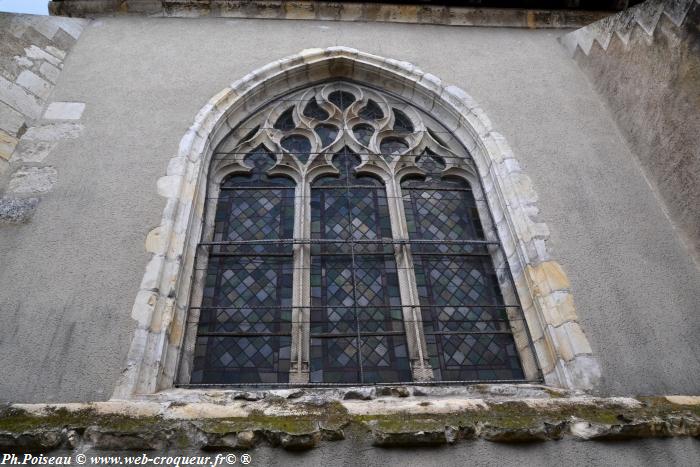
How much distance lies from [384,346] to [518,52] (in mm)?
3446

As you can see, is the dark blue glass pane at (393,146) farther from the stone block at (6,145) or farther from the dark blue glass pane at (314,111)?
the stone block at (6,145)

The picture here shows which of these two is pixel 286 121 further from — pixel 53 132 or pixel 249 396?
pixel 249 396

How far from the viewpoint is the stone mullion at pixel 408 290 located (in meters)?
3.46

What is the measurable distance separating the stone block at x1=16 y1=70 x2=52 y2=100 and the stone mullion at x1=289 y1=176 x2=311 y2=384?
2238 millimetres

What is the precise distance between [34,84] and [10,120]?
0.51m

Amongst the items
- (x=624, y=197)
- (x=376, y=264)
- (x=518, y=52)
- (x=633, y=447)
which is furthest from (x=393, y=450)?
(x=518, y=52)

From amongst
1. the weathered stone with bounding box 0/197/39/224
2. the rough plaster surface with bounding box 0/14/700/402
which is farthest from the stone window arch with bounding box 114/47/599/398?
the weathered stone with bounding box 0/197/39/224

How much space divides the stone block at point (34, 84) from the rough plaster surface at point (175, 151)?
0.08m

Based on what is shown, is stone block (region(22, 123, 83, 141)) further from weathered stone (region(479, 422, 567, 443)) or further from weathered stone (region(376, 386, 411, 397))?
weathered stone (region(479, 422, 567, 443))

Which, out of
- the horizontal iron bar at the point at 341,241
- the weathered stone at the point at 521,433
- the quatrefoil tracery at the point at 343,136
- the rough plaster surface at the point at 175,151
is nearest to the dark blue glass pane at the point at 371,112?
Answer: the quatrefoil tracery at the point at 343,136

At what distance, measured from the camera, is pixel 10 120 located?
13.7 ft

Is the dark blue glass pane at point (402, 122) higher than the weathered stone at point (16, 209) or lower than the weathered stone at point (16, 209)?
higher

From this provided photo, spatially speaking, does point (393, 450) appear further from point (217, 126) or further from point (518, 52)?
point (518, 52)

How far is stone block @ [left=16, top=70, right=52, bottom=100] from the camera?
14.7 feet
